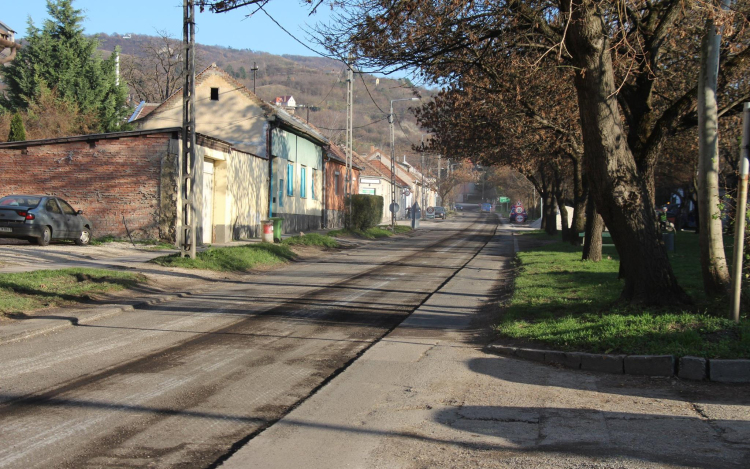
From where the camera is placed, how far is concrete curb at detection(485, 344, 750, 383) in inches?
255

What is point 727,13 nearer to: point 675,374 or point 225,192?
point 675,374

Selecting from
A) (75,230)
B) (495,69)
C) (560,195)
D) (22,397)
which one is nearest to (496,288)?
(495,69)

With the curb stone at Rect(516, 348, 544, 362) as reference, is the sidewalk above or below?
below

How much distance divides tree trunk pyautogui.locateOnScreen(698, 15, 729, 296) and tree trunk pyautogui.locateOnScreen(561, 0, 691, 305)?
0.51 metres

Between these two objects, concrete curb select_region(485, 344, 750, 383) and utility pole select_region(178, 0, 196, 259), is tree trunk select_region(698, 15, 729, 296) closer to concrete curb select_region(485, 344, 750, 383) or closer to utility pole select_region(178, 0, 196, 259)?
concrete curb select_region(485, 344, 750, 383)

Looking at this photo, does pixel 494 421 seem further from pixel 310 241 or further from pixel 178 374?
pixel 310 241

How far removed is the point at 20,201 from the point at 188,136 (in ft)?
18.9

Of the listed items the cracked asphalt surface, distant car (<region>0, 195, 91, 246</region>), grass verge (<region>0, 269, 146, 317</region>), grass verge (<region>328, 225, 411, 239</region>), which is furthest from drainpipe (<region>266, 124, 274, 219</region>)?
the cracked asphalt surface

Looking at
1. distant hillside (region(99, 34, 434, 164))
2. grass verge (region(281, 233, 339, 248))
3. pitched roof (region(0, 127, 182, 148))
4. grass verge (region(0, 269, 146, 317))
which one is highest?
distant hillside (region(99, 34, 434, 164))

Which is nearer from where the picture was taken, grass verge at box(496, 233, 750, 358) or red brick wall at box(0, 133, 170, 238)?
grass verge at box(496, 233, 750, 358)

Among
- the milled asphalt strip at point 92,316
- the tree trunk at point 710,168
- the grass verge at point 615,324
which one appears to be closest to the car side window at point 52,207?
the milled asphalt strip at point 92,316

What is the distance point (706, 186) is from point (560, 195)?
24008 mm

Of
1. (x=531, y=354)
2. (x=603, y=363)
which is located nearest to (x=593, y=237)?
(x=531, y=354)

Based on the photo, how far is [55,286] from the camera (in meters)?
11.3
